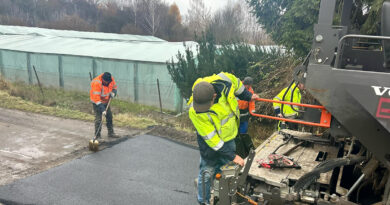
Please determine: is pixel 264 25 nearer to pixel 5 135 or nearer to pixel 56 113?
pixel 56 113

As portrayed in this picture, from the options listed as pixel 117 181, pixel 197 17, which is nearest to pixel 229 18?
pixel 197 17

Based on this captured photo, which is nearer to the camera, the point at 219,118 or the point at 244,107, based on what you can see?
the point at 219,118

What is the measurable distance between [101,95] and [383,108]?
6.68 m

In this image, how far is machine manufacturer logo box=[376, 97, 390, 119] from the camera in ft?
7.89

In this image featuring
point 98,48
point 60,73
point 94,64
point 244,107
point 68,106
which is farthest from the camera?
point 98,48

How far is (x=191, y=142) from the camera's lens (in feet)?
25.0

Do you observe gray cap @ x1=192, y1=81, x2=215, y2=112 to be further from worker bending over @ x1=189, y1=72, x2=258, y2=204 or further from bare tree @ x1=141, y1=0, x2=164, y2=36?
bare tree @ x1=141, y1=0, x2=164, y2=36

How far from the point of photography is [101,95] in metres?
7.92

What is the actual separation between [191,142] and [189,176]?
199 cm

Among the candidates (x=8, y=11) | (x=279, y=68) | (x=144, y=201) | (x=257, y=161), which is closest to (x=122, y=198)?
(x=144, y=201)

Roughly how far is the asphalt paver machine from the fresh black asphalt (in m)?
1.63

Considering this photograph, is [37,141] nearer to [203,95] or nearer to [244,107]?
[244,107]

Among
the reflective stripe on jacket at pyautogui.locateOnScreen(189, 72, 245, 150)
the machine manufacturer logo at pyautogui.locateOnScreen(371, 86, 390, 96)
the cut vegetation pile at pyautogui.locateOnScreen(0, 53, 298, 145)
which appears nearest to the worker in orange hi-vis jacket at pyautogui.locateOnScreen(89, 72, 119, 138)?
the cut vegetation pile at pyautogui.locateOnScreen(0, 53, 298, 145)

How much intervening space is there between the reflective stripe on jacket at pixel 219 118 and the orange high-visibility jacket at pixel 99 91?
4420 mm
